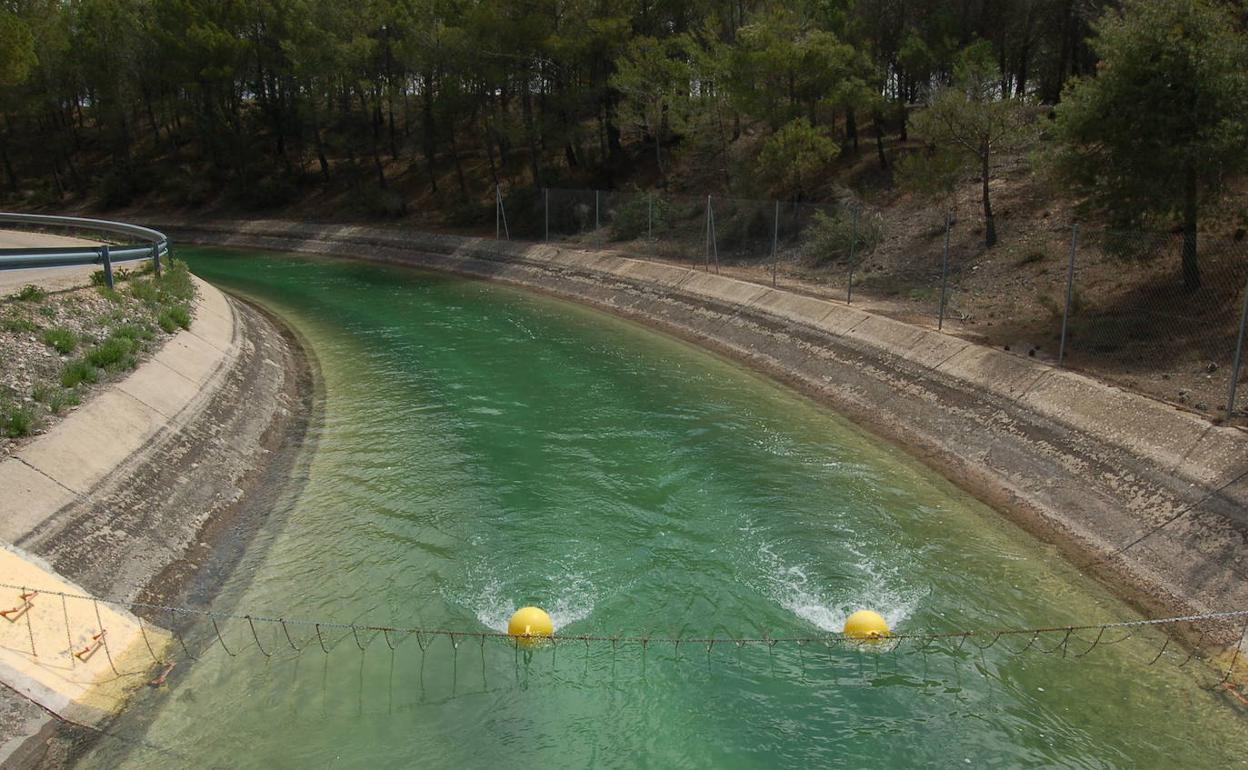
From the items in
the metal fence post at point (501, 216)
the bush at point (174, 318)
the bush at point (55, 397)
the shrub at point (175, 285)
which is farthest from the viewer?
the metal fence post at point (501, 216)

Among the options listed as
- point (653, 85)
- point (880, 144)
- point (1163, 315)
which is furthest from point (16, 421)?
point (653, 85)

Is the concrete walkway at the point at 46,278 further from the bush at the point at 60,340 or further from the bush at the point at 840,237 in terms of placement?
the bush at the point at 840,237

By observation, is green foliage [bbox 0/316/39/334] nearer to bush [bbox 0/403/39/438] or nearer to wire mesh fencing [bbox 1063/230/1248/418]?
bush [bbox 0/403/39/438]

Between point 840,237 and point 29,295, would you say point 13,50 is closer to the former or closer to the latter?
point 29,295

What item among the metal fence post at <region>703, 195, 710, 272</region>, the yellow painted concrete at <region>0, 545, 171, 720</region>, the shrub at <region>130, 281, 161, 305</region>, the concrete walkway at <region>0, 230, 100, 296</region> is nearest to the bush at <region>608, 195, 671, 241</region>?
the metal fence post at <region>703, 195, 710, 272</region>

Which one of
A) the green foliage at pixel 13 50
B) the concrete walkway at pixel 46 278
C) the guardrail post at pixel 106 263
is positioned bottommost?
the concrete walkway at pixel 46 278

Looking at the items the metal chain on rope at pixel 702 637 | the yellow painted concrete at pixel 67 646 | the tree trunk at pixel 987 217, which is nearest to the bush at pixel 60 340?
the yellow painted concrete at pixel 67 646

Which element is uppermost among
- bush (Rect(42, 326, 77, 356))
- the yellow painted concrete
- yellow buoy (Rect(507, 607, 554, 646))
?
bush (Rect(42, 326, 77, 356))
